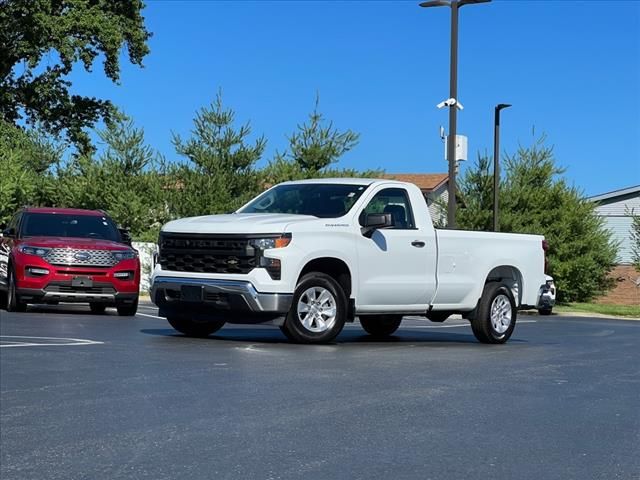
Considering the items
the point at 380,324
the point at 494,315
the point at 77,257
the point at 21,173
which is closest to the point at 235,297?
the point at 380,324

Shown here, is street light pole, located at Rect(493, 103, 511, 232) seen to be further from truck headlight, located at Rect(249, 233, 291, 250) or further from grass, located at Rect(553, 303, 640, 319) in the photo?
truck headlight, located at Rect(249, 233, 291, 250)

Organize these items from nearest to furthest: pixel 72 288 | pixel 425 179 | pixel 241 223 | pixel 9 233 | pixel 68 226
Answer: pixel 241 223 < pixel 72 288 < pixel 9 233 < pixel 68 226 < pixel 425 179

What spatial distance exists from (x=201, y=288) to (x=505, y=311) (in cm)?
434

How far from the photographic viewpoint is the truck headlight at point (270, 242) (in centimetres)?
1284

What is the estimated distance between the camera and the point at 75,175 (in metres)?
37.1

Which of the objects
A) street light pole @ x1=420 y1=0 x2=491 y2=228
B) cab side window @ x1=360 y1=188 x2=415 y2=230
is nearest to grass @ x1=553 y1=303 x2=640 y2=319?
street light pole @ x1=420 y1=0 x2=491 y2=228

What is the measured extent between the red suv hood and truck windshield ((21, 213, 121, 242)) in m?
0.60

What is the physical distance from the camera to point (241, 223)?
42.9ft

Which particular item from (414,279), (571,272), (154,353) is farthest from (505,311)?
(571,272)

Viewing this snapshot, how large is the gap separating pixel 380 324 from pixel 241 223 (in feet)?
11.7

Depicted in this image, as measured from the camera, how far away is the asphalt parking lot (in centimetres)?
670

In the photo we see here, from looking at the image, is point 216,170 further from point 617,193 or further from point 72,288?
point 617,193

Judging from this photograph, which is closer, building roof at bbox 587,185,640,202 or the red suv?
the red suv

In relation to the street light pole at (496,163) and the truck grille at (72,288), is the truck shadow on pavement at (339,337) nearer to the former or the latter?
the truck grille at (72,288)
